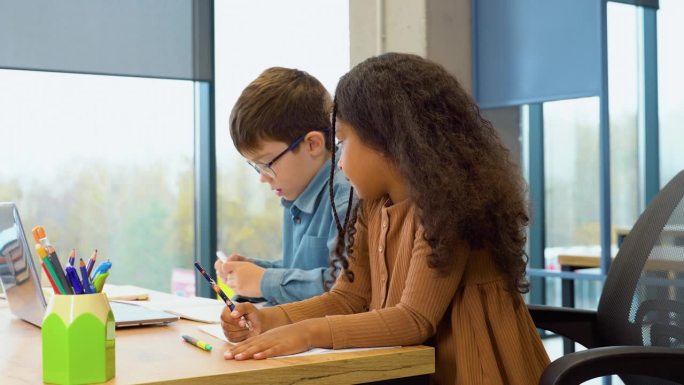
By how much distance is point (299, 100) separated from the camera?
2.01 m

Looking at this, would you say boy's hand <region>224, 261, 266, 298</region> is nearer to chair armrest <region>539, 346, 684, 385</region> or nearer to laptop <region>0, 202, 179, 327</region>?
laptop <region>0, 202, 179, 327</region>

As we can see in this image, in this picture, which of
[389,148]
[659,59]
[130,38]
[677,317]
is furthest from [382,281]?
[130,38]

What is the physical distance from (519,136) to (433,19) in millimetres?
620

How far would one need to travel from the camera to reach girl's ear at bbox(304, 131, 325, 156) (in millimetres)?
2000

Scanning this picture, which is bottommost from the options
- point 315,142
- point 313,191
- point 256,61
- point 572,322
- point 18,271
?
point 572,322

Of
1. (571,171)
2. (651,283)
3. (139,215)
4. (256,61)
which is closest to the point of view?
(651,283)

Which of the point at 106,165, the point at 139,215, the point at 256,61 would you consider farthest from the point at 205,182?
the point at 256,61

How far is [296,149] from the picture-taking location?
6.55 feet

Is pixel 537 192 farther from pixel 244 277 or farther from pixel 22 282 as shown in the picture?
pixel 22 282

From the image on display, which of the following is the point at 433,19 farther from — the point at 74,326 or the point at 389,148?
the point at 74,326

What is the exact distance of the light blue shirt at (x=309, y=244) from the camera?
182 cm

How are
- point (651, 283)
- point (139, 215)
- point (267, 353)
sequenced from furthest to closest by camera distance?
1. point (139, 215)
2. point (651, 283)
3. point (267, 353)

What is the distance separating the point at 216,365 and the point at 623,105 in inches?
99.4

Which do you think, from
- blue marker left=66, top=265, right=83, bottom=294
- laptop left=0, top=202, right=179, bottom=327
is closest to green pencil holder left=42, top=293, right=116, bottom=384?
blue marker left=66, top=265, right=83, bottom=294
